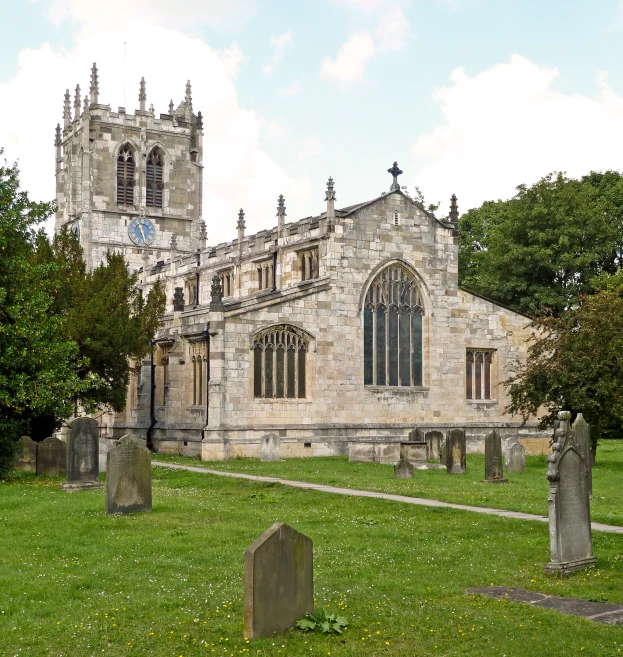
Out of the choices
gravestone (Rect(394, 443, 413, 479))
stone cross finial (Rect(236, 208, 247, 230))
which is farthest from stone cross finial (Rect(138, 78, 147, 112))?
gravestone (Rect(394, 443, 413, 479))

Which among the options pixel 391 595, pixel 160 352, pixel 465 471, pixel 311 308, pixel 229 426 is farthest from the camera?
pixel 160 352

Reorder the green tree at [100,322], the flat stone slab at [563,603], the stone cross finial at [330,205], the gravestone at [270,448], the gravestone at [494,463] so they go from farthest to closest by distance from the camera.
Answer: the stone cross finial at [330,205]
the gravestone at [270,448]
the green tree at [100,322]
the gravestone at [494,463]
the flat stone slab at [563,603]

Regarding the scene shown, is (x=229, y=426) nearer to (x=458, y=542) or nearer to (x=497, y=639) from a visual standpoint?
(x=458, y=542)

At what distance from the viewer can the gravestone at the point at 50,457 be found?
89.3ft

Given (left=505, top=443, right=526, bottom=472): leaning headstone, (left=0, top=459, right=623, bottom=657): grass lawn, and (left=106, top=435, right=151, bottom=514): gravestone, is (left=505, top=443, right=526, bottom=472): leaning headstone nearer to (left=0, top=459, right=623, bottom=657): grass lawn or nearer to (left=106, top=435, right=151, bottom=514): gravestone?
(left=0, top=459, right=623, bottom=657): grass lawn

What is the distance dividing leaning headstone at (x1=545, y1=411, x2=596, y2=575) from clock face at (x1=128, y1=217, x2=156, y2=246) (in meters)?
52.4

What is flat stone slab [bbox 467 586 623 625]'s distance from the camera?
10.6m

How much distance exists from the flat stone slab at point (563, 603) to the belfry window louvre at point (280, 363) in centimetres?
2334

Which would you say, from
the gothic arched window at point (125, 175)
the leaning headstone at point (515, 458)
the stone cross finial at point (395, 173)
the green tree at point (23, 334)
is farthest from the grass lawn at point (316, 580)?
the gothic arched window at point (125, 175)

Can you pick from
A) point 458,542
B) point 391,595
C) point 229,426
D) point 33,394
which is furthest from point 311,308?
point 391,595

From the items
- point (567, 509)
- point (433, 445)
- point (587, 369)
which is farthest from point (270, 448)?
point (567, 509)

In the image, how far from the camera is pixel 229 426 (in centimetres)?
3403

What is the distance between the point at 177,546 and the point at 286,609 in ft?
16.5

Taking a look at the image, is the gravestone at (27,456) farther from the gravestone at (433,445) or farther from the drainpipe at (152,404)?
the gravestone at (433,445)
